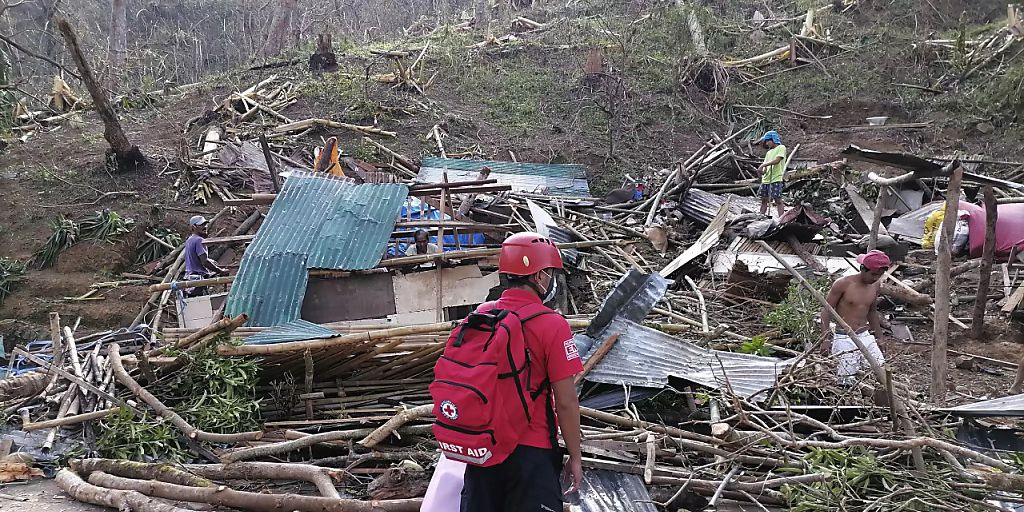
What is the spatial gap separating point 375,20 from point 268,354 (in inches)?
954

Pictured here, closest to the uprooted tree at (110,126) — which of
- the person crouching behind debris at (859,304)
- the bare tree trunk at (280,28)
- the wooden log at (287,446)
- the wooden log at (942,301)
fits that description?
the bare tree trunk at (280,28)

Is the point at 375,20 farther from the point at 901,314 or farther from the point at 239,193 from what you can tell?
the point at 901,314

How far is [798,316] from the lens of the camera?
252 inches

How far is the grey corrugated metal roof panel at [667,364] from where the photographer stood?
449 centimetres

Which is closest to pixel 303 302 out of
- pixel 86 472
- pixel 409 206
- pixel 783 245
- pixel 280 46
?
pixel 409 206

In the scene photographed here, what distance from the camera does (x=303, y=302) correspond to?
23.9 ft

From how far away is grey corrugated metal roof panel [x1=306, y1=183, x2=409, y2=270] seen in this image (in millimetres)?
7246

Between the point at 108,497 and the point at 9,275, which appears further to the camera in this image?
A: the point at 9,275

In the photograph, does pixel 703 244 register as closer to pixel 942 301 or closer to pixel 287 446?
pixel 942 301

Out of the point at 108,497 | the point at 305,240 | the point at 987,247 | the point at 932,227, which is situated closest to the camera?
the point at 108,497

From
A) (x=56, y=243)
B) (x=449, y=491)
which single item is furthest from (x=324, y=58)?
(x=449, y=491)

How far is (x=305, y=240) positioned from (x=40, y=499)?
157 inches

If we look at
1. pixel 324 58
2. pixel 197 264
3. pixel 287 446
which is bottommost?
pixel 197 264

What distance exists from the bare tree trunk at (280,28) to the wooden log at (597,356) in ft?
68.0
